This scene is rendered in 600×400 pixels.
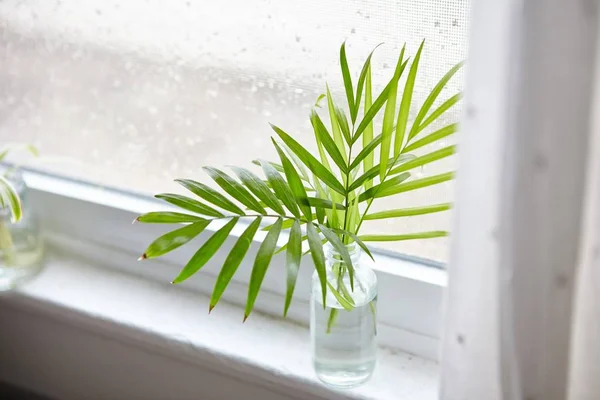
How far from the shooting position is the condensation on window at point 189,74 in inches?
41.1

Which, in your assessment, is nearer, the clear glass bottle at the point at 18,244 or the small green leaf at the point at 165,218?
the small green leaf at the point at 165,218

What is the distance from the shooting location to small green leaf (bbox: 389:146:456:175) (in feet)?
2.90

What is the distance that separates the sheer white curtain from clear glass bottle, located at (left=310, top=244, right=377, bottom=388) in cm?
21

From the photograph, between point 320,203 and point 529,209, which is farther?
point 320,203

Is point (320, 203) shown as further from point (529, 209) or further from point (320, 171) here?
point (529, 209)

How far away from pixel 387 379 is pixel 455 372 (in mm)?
265

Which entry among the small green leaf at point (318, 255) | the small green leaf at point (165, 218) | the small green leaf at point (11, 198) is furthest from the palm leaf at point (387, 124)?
the small green leaf at point (11, 198)

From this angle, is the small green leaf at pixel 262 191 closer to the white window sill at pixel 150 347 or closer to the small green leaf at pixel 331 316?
the small green leaf at pixel 331 316

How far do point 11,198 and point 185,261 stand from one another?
0.90 feet

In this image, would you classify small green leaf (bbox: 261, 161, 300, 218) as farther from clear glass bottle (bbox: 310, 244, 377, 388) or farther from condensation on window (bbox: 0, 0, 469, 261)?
condensation on window (bbox: 0, 0, 469, 261)

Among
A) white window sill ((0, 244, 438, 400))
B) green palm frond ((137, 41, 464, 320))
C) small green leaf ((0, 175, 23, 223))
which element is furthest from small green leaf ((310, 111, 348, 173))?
small green leaf ((0, 175, 23, 223))

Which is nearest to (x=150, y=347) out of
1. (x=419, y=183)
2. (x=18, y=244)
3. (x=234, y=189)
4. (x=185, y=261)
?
(x=185, y=261)

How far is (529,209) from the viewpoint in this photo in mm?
731

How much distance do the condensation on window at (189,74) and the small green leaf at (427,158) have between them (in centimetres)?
12
